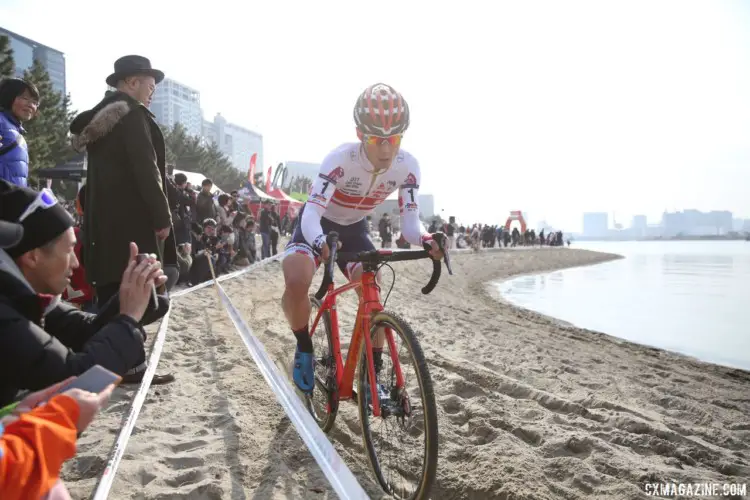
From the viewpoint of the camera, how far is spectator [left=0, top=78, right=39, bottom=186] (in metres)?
4.72

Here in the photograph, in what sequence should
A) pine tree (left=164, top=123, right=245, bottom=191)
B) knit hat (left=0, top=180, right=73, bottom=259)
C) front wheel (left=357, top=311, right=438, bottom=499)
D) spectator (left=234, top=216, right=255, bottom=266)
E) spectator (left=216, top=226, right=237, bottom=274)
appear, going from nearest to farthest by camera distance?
knit hat (left=0, top=180, right=73, bottom=259)
front wheel (left=357, top=311, right=438, bottom=499)
spectator (left=216, top=226, right=237, bottom=274)
spectator (left=234, top=216, right=255, bottom=266)
pine tree (left=164, top=123, right=245, bottom=191)

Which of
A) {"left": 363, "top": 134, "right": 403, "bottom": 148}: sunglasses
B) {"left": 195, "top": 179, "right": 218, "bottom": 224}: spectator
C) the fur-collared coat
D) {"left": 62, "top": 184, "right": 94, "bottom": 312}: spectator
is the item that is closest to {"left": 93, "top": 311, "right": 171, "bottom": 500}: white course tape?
{"left": 62, "top": 184, "right": 94, "bottom": 312}: spectator

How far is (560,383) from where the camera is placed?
565 centimetres

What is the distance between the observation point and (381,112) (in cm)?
379

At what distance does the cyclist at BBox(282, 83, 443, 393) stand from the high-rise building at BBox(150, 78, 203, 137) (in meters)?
175

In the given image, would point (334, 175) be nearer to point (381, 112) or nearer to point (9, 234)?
point (381, 112)

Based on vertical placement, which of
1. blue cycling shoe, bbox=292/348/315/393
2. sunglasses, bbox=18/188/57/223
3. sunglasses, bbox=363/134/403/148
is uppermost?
sunglasses, bbox=363/134/403/148

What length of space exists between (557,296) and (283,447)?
1586 cm

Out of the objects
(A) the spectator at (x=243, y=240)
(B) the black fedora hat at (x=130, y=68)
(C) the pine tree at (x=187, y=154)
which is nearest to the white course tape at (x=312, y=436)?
(B) the black fedora hat at (x=130, y=68)

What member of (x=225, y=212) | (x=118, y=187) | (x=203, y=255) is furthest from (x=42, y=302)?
(x=225, y=212)

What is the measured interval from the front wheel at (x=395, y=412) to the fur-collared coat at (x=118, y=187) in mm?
2027

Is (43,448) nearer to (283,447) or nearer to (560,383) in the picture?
(283,447)

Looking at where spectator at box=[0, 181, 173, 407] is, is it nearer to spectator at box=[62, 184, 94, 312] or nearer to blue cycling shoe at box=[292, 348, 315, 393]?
blue cycling shoe at box=[292, 348, 315, 393]

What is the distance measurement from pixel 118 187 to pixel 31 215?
221cm
